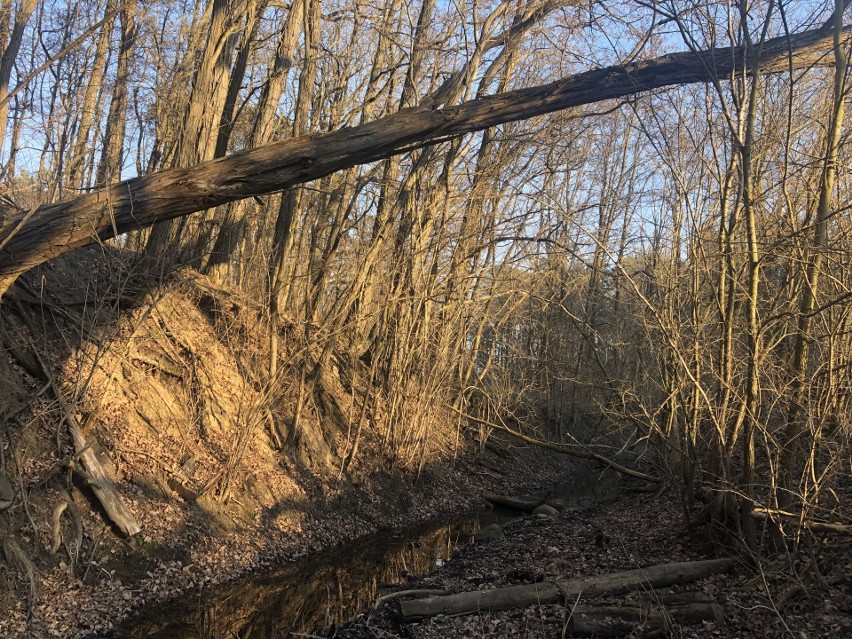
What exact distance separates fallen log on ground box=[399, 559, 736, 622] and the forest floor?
0.09 m

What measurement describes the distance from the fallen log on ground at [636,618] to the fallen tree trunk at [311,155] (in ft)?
16.0

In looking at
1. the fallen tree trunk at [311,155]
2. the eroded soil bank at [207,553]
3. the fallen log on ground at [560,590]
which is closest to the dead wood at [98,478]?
the eroded soil bank at [207,553]

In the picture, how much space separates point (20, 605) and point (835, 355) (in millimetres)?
8124

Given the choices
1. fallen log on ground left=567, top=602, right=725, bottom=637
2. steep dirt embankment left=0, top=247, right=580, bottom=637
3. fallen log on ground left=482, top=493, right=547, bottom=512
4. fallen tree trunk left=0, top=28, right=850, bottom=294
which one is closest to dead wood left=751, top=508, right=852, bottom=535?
fallen log on ground left=567, top=602, right=725, bottom=637

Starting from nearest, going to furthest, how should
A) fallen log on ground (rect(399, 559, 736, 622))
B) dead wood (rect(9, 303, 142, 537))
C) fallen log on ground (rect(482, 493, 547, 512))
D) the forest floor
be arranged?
the forest floor → fallen log on ground (rect(399, 559, 736, 622)) → dead wood (rect(9, 303, 142, 537)) → fallen log on ground (rect(482, 493, 547, 512))

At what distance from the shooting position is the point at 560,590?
6.17m

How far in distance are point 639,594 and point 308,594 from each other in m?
3.96

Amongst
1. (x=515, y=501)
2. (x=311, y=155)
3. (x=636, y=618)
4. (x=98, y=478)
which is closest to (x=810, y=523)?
(x=636, y=618)

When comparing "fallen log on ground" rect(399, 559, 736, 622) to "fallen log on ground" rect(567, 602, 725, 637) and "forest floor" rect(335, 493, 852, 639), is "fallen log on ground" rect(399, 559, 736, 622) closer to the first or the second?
"forest floor" rect(335, 493, 852, 639)

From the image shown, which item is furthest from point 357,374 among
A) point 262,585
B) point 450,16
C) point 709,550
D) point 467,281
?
point 709,550

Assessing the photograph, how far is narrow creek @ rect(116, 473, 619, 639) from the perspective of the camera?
247 inches

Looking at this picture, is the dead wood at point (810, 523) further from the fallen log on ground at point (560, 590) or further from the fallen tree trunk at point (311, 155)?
the fallen tree trunk at point (311, 155)

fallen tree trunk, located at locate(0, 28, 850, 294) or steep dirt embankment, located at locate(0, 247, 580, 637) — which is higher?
fallen tree trunk, located at locate(0, 28, 850, 294)

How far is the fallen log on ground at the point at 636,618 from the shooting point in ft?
17.4
